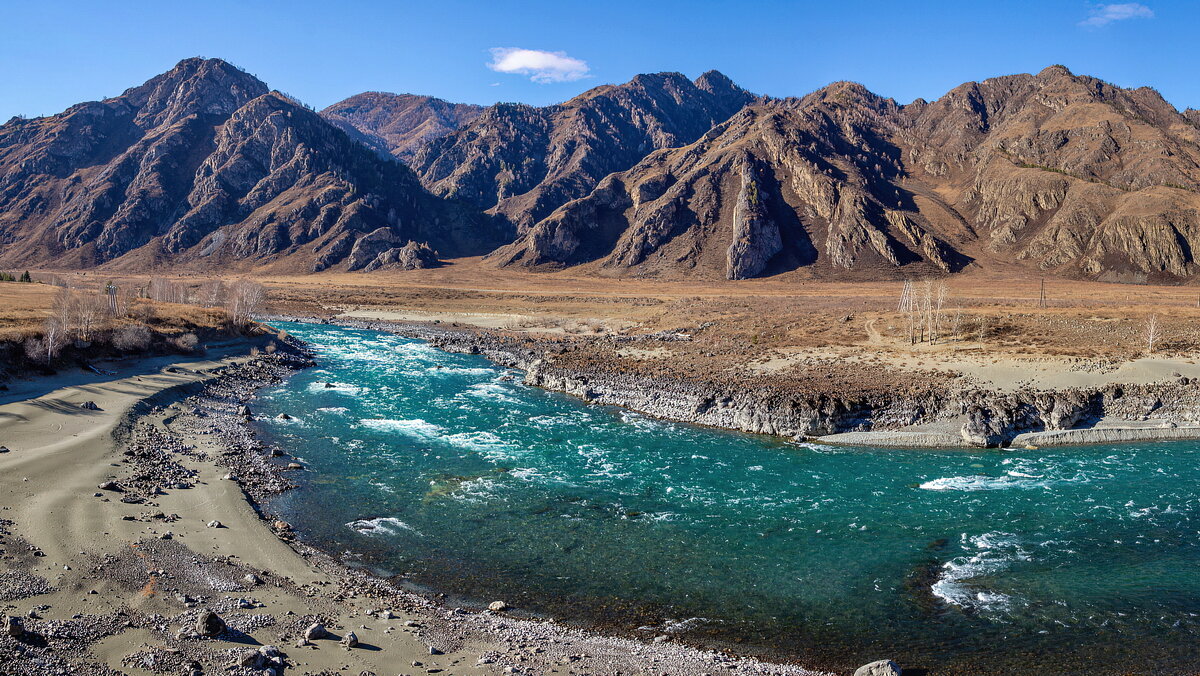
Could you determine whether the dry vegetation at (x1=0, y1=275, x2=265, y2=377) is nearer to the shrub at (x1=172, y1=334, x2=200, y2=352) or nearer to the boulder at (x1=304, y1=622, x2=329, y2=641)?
the shrub at (x1=172, y1=334, x2=200, y2=352)

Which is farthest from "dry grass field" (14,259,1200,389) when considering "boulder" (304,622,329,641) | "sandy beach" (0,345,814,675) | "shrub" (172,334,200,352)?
"boulder" (304,622,329,641)

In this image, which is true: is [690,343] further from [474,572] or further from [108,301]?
[108,301]

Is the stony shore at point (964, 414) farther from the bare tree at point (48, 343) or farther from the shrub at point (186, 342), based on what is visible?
the shrub at point (186, 342)

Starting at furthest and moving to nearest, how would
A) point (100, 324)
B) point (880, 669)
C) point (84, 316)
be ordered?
point (100, 324), point (84, 316), point (880, 669)

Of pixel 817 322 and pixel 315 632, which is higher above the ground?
pixel 817 322

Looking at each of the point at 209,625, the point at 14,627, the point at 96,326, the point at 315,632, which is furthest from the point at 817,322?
the point at 96,326

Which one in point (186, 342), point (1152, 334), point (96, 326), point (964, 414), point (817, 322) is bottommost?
point (964, 414)

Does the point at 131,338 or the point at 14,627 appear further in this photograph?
the point at 131,338

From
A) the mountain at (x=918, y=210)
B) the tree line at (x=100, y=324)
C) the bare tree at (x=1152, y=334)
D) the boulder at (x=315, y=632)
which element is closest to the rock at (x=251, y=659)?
the boulder at (x=315, y=632)

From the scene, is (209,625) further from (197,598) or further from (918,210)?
(918,210)
